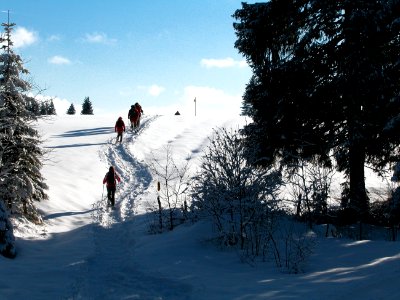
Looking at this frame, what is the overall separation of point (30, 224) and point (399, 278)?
1111cm

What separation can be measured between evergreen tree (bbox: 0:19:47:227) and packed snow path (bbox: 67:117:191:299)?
2.59m

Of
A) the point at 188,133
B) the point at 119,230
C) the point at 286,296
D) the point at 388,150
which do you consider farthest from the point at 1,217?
the point at 188,133

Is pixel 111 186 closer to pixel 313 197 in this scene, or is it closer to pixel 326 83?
pixel 313 197

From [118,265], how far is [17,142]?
6.40 meters

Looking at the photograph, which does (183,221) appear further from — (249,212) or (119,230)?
(249,212)

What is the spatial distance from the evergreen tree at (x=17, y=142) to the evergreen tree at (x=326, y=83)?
Result: 293 inches

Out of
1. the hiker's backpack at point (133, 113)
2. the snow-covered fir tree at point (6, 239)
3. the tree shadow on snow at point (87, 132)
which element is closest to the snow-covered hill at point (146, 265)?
the snow-covered fir tree at point (6, 239)

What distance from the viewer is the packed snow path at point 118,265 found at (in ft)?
25.7

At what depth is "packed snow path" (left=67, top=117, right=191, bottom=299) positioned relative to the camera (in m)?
7.83

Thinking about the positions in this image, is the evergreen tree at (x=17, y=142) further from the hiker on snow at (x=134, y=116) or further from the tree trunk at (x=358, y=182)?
the hiker on snow at (x=134, y=116)

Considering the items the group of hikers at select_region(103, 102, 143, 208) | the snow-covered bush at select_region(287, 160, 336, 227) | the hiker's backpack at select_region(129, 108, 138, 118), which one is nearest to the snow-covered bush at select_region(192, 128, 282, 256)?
the snow-covered bush at select_region(287, 160, 336, 227)

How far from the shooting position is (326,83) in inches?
524

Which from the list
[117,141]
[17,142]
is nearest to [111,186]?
[17,142]

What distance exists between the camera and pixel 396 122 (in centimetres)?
1093
